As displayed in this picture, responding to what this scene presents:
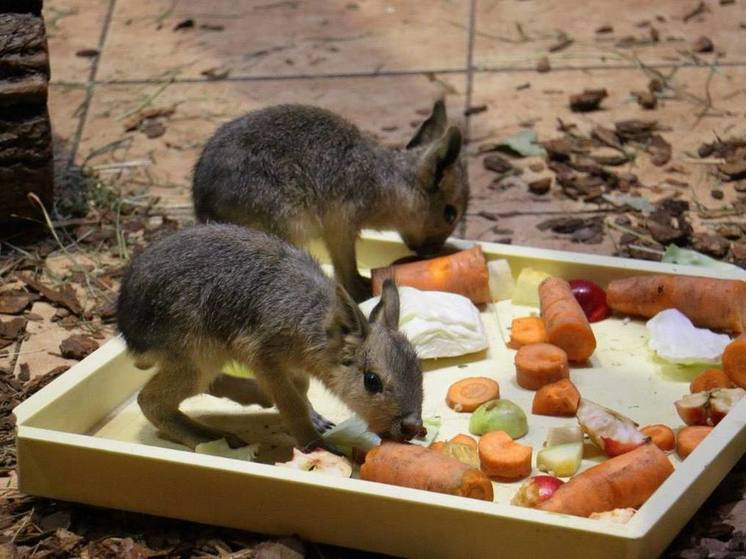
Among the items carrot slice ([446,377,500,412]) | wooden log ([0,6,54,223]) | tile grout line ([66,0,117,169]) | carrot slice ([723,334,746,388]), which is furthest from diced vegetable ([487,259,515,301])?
tile grout line ([66,0,117,169])

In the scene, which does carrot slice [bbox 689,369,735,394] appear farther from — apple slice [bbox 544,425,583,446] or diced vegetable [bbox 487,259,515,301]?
diced vegetable [bbox 487,259,515,301]

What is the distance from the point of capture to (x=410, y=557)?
4453 mm

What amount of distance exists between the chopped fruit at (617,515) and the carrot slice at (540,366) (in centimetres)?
101

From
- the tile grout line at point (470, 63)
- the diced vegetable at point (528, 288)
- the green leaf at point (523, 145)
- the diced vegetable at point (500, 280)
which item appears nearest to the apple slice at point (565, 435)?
the diced vegetable at point (528, 288)

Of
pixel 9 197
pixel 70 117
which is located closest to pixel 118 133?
pixel 70 117

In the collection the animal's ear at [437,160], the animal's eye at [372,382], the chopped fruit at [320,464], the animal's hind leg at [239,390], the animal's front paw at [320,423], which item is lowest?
the animal's front paw at [320,423]

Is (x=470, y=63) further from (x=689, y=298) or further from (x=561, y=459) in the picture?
(x=561, y=459)

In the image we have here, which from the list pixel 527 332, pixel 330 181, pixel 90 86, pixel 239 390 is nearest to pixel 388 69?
pixel 90 86

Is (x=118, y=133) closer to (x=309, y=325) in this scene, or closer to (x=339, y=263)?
(x=339, y=263)

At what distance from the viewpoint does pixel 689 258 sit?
6719mm

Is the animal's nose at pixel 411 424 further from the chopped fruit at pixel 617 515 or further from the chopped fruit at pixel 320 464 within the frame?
the chopped fruit at pixel 617 515

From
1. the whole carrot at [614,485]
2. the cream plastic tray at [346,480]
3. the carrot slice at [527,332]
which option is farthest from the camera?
the carrot slice at [527,332]

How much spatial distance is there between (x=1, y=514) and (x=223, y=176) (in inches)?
76.7

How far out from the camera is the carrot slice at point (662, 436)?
4996 mm
